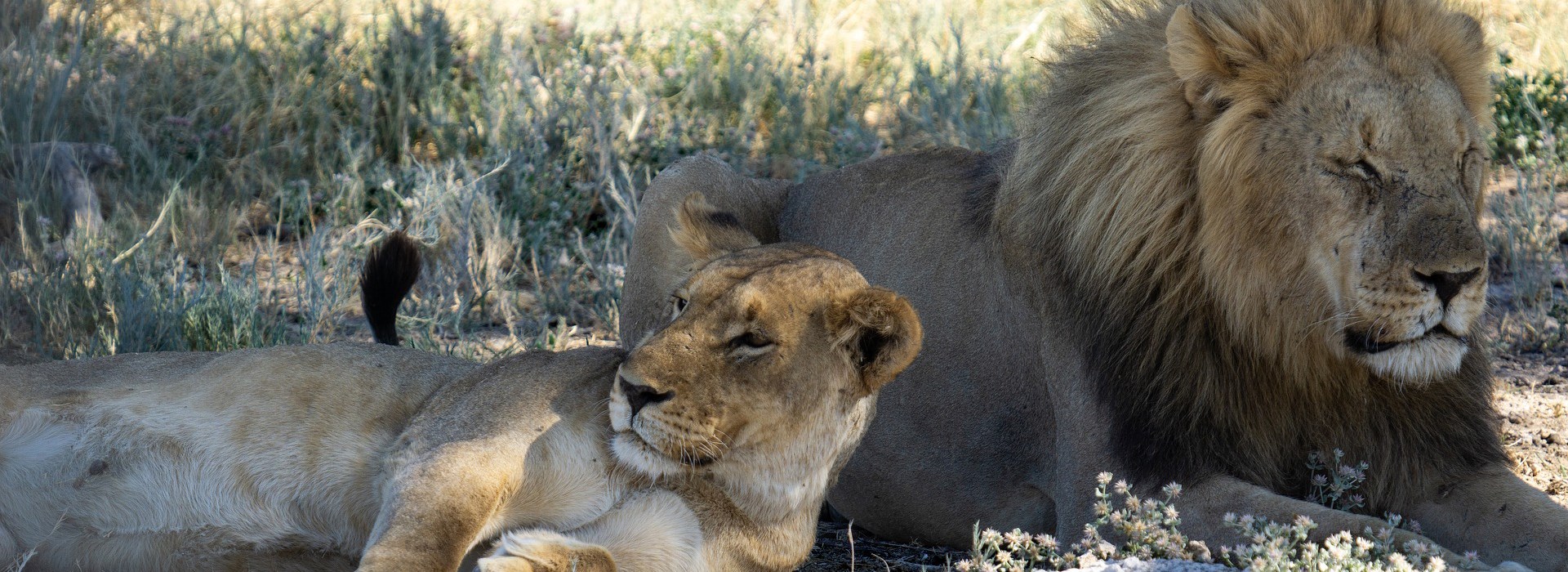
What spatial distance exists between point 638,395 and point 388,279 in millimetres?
1385

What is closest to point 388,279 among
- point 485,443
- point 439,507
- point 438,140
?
point 485,443

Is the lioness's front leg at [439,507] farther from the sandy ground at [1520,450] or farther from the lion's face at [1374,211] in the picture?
the lion's face at [1374,211]

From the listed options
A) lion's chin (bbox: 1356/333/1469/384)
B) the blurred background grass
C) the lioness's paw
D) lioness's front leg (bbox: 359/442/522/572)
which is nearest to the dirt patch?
the blurred background grass

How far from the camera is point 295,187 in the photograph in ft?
20.8

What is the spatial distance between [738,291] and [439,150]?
419 centimetres

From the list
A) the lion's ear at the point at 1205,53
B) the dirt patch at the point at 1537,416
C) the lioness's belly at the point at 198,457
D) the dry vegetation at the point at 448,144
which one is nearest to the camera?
the lion's ear at the point at 1205,53

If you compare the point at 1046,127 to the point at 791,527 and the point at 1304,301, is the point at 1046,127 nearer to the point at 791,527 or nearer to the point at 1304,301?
the point at 1304,301

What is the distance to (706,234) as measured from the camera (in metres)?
3.34

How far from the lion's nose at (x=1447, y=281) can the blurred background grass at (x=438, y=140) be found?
1.37 meters

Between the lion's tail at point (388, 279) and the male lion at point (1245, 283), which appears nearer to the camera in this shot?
the male lion at point (1245, 283)

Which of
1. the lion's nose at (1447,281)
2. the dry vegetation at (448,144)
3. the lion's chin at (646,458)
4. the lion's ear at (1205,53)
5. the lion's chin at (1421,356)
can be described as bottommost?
the dry vegetation at (448,144)

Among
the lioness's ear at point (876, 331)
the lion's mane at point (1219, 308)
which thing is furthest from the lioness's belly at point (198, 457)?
the lion's mane at point (1219, 308)

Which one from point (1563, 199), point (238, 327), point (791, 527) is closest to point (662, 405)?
point (791, 527)

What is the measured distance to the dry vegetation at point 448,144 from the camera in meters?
5.02
